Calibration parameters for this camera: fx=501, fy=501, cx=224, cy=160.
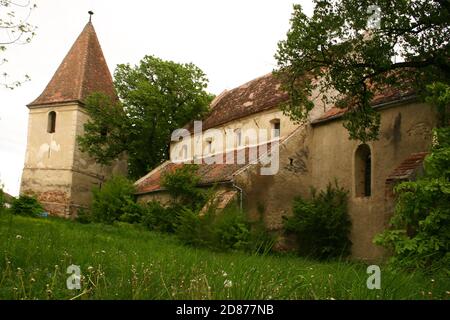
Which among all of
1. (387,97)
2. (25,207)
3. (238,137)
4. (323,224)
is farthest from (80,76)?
(387,97)

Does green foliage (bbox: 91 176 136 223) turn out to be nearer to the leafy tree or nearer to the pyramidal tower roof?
the pyramidal tower roof

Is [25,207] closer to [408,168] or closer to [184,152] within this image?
[184,152]

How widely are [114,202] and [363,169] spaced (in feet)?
39.6

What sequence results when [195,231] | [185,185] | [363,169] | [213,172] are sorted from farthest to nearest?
1. [213,172]
2. [185,185]
3. [363,169]
4. [195,231]

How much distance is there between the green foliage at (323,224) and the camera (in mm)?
17797

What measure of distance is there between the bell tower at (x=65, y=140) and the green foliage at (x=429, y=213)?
23995 millimetres

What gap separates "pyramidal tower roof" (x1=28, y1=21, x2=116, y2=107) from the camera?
3284 cm

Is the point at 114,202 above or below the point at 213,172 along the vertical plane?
below

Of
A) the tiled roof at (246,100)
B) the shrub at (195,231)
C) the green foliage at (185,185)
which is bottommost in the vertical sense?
the shrub at (195,231)

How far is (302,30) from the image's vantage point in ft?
46.4

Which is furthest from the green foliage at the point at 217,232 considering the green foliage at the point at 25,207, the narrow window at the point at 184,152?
the narrow window at the point at 184,152

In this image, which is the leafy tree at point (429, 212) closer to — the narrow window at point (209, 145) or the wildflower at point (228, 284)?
the wildflower at point (228, 284)

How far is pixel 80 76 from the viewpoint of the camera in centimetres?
3325

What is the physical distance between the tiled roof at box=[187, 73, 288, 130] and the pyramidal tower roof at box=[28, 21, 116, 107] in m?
8.28
